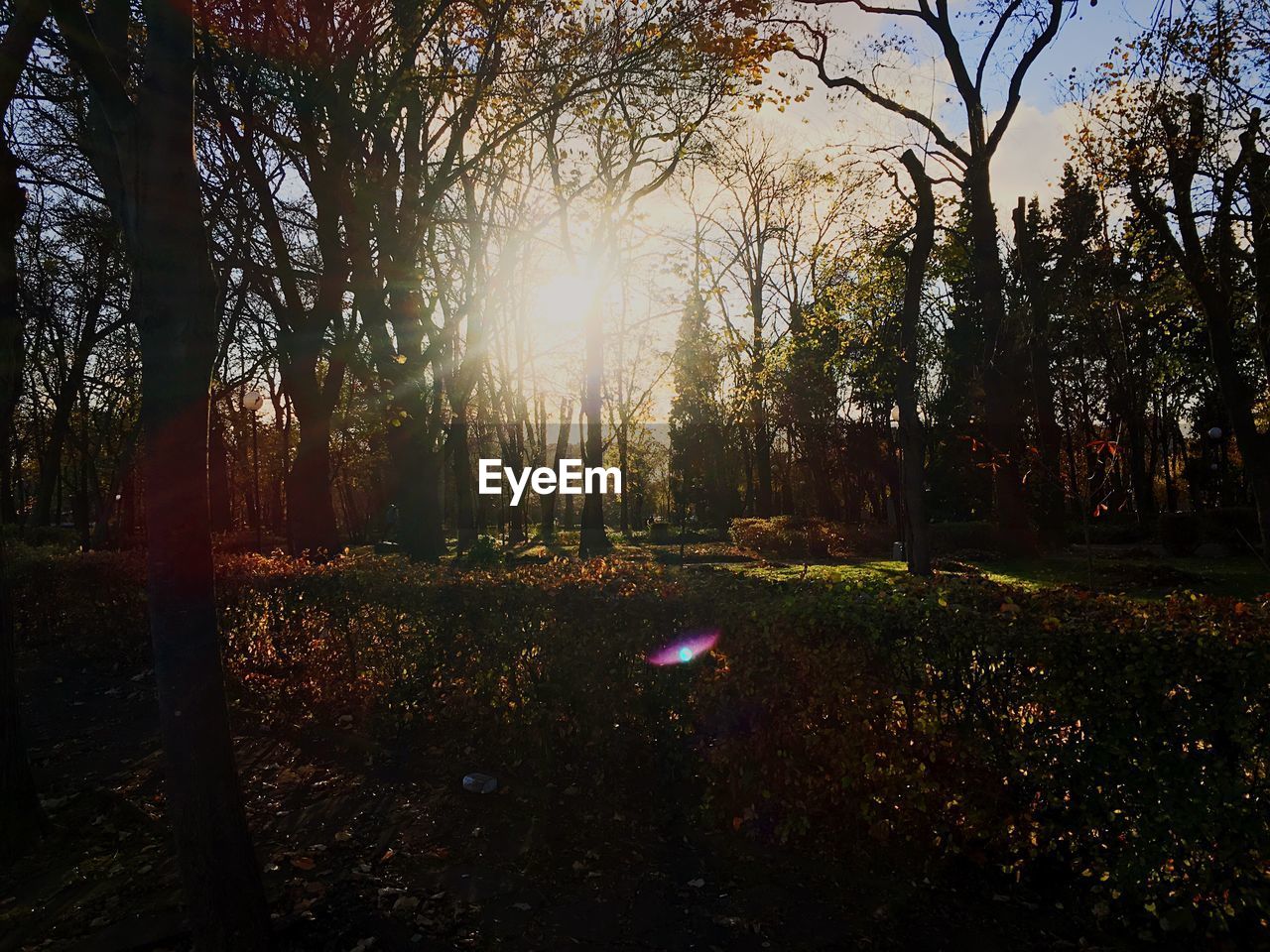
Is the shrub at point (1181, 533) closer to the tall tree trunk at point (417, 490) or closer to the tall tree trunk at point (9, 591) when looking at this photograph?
the tall tree trunk at point (417, 490)

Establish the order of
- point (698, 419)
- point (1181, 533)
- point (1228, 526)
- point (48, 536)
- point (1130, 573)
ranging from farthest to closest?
point (698, 419) < point (48, 536) < point (1181, 533) < point (1228, 526) < point (1130, 573)

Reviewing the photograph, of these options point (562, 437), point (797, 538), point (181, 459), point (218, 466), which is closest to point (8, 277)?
point (181, 459)

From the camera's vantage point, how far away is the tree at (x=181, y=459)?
321cm

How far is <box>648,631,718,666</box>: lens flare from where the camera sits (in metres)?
4.71

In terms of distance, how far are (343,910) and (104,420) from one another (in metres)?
32.7

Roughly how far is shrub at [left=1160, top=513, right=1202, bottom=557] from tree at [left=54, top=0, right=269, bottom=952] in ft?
70.3

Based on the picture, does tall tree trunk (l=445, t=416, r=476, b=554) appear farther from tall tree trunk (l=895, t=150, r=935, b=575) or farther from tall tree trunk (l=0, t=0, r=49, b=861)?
tall tree trunk (l=0, t=0, r=49, b=861)

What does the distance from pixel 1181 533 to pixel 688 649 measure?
19.2 meters

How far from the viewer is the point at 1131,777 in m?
3.37

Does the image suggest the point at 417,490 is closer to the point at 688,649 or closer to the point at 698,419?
the point at 688,649

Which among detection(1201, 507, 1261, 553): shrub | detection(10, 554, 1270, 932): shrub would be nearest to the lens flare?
detection(10, 554, 1270, 932): shrub

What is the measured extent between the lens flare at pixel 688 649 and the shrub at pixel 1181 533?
1894cm

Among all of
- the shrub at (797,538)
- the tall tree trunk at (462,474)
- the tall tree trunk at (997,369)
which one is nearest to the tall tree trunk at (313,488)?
the tall tree trunk at (462,474)

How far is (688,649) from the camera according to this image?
15.7 feet
